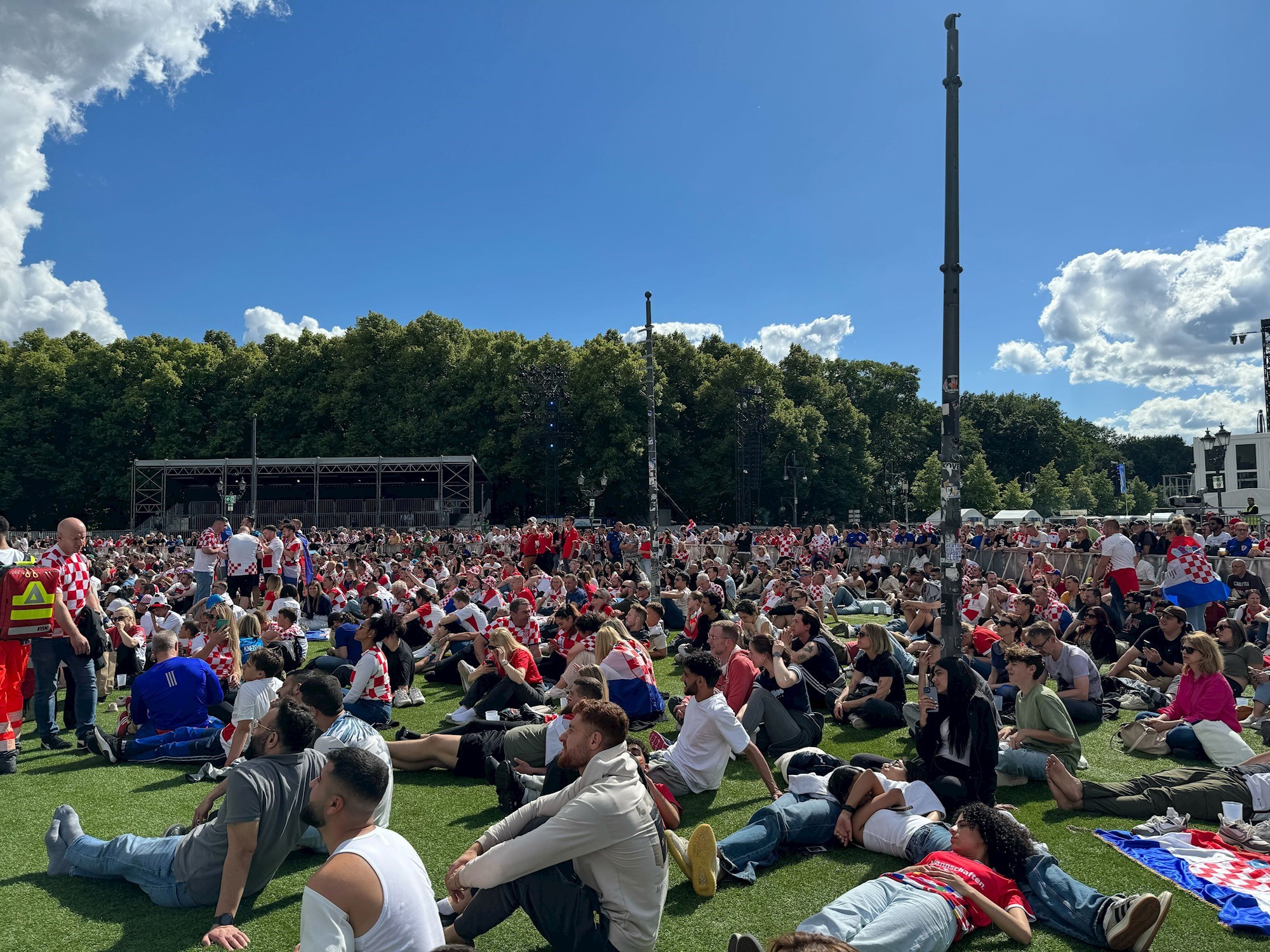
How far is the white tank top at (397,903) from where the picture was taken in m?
2.47

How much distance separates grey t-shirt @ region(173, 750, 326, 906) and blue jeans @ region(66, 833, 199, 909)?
61 mm

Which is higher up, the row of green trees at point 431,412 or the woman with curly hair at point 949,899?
the row of green trees at point 431,412

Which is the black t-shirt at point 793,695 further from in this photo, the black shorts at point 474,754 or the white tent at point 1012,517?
the white tent at point 1012,517

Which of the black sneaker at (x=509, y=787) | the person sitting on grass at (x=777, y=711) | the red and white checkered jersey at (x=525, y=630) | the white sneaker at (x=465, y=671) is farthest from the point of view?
the red and white checkered jersey at (x=525, y=630)

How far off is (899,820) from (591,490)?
4060 cm

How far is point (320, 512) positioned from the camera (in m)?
45.3

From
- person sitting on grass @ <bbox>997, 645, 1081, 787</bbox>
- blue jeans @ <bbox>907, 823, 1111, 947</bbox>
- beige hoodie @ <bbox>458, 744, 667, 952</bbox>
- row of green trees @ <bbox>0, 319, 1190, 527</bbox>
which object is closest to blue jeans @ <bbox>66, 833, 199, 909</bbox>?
beige hoodie @ <bbox>458, 744, 667, 952</bbox>

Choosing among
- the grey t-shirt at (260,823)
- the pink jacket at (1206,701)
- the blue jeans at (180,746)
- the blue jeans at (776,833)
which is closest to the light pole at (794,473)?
the pink jacket at (1206,701)

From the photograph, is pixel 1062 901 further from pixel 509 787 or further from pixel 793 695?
pixel 509 787

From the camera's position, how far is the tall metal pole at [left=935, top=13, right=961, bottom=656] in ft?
21.5

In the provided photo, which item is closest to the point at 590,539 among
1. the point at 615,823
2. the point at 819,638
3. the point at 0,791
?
the point at 819,638

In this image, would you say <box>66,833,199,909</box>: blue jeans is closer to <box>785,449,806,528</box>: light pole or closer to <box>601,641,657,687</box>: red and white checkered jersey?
<box>601,641,657,687</box>: red and white checkered jersey

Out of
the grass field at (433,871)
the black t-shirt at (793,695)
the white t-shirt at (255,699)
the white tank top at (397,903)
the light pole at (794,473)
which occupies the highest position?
the light pole at (794,473)

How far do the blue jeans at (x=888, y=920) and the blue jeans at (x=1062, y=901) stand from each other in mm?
622
